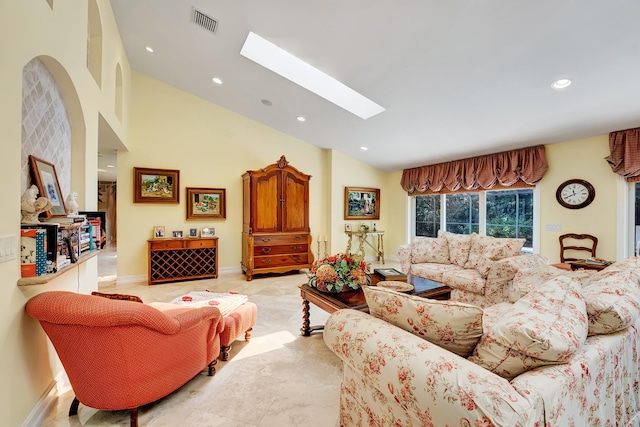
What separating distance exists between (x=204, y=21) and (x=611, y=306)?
3967mm

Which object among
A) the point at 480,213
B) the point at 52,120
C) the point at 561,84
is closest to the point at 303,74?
the point at 52,120

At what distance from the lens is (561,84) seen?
2721mm

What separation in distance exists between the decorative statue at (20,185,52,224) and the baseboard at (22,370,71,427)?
3.53ft

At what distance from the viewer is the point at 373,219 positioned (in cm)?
648

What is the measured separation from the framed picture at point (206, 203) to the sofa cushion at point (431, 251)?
342 cm

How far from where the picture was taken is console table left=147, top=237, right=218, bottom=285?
4336mm

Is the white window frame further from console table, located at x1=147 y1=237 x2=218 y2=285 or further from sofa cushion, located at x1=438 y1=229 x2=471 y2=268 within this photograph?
console table, located at x1=147 y1=237 x2=218 y2=285

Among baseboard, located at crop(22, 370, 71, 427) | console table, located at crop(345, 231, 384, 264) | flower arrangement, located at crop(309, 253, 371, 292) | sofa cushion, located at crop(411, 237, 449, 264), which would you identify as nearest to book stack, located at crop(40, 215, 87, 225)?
baseboard, located at crop(22, 370, 71, 427)

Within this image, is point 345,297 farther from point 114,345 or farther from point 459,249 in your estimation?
point 459,249

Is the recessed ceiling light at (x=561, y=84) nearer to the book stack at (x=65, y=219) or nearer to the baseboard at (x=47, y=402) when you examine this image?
the book stack at (x=65, y=219)

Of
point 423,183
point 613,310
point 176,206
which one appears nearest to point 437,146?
point 423,183

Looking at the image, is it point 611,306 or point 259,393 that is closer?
point 611,306

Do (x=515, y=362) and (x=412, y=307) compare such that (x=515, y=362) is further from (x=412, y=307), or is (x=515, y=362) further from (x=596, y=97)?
(x=596, y=97)

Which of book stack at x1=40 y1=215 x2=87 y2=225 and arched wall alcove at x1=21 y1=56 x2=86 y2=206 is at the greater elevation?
arched wall alcove at x1=21 y1=56 x2=86 y2=206
